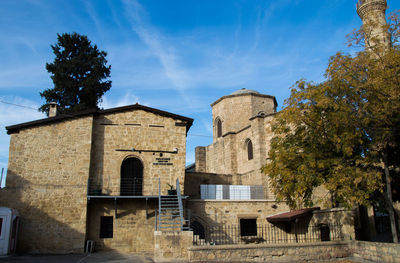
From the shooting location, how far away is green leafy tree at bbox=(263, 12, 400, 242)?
11.5 m

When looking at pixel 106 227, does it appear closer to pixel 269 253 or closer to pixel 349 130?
pixel 269 253

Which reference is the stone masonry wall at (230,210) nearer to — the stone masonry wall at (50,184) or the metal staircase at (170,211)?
the metal staircase at (170,211)

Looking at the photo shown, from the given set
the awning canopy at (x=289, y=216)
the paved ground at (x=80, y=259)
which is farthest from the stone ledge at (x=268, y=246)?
the awning canopy at (x=289, y=216)

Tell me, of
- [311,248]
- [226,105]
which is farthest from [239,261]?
[226,105]

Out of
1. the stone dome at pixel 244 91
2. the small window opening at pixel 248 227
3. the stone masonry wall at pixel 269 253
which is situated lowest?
the stone masonry wall at pixel 269 253

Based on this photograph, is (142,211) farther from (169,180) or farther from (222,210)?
(222,210)

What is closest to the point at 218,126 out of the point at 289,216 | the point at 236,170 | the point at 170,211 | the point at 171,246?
the point at 236,170

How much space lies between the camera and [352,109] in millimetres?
12203

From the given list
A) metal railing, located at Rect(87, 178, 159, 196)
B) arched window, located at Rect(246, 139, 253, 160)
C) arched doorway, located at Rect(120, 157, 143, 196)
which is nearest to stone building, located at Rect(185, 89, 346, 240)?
arched window, located at Rect(246, 139, 253, 160)

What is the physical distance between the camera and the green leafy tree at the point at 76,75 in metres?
27.6

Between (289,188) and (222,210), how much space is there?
6.24m

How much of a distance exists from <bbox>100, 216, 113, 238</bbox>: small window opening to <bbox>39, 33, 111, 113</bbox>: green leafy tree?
13224mm

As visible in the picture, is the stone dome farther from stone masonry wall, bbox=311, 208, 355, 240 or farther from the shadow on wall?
the shadow on wall

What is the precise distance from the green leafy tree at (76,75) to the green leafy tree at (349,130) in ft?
63.6
